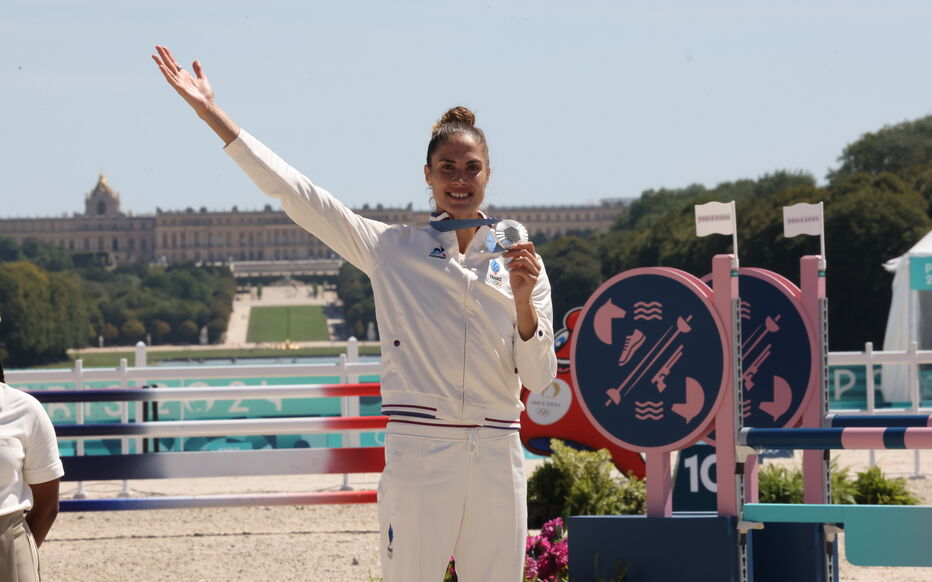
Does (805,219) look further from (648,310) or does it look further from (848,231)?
(848,231)

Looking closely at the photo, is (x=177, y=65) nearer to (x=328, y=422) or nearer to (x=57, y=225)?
(x=328, y=422)

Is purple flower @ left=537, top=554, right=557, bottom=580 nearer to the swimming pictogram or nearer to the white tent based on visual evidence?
the swimming pictogram

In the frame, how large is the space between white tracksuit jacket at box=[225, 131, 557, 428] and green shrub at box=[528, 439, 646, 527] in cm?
416

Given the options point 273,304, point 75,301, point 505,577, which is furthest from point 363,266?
point 273,304

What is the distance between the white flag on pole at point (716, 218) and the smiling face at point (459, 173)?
1891 millimetres

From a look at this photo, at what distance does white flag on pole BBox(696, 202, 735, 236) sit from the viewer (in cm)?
504

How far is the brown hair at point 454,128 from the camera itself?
3311 millimetres

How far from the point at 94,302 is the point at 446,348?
112 metres

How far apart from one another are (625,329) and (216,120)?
7.95 ft

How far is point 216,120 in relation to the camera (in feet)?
10.3

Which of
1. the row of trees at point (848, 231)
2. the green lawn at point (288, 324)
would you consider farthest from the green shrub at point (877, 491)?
the green lawn at point (288, 324)

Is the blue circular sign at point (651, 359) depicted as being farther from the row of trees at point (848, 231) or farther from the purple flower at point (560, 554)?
the row of trees at point (848, 231)

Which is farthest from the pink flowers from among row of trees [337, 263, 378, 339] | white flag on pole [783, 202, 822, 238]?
row of trees [337, 263, 378, 339]

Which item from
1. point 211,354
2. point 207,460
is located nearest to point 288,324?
point 211,354
